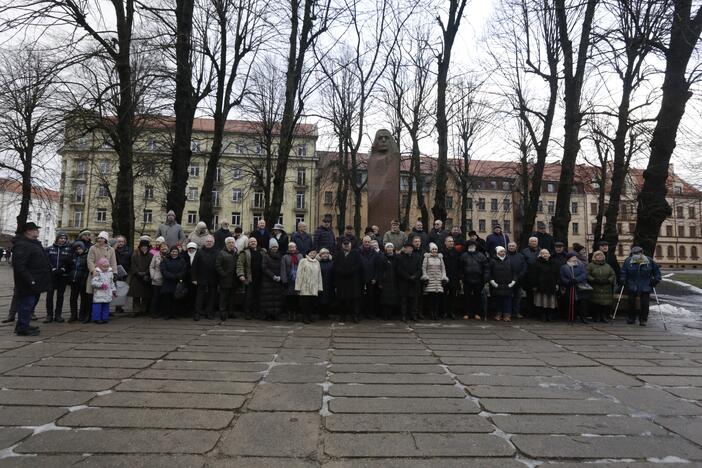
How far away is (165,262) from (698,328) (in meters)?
11.3

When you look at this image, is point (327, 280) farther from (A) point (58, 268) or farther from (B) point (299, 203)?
(B) point (299, 203)

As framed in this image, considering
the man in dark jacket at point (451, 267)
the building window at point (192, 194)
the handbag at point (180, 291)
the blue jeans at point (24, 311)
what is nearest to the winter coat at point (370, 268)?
the man in dark jacket at point (451, 267)

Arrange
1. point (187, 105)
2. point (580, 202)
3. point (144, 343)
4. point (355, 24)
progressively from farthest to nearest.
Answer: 1. point (580, 202)
2. point (355, 24)
3. point (187, 105)
4. point (144, 343)

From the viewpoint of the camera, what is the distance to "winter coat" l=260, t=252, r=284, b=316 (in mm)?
9227

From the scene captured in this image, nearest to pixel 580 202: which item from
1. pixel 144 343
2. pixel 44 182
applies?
pixel 44 182

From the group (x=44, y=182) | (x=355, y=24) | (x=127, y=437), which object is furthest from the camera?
(x=44, y=182)

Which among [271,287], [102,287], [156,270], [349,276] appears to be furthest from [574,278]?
[102,287]

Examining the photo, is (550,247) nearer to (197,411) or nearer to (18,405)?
(197,411)

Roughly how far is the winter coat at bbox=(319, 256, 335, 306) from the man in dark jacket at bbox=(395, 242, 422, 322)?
4.68ft

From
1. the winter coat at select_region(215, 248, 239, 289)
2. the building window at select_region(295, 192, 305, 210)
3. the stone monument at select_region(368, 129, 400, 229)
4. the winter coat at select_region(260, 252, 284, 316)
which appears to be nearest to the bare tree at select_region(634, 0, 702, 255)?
the stone monument at select_region(368, 129, 400, 229)

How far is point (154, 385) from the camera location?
14.5ft

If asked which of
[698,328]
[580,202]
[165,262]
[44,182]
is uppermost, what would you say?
[580,202]

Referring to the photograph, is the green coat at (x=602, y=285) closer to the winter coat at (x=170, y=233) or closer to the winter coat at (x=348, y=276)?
the winter coat at (x=348, y=276)

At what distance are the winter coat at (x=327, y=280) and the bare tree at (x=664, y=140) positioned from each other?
767 cm
